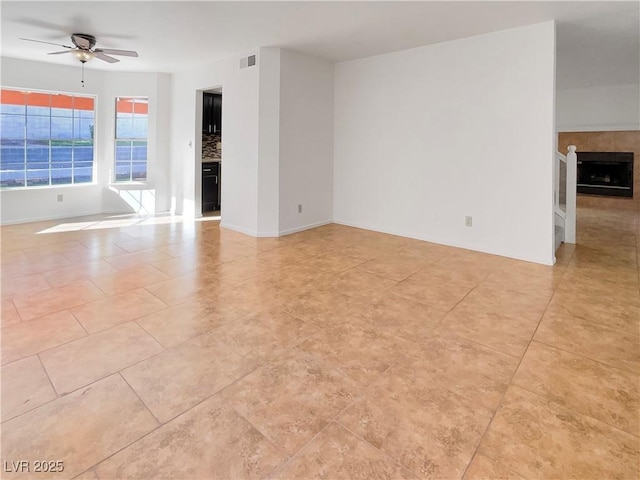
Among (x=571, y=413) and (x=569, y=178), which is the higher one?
(x=569, y=178)

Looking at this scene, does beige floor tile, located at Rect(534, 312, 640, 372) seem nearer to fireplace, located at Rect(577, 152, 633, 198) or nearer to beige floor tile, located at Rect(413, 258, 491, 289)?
beige floor tile, located at Rect(413, 258, 491, 289)

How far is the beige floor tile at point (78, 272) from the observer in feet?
11.6

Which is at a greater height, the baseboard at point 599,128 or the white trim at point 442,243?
the baseboard at point 599,128

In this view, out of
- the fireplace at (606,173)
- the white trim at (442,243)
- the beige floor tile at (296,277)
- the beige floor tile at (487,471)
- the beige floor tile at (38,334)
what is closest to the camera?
the beige floor tile at (487,471)

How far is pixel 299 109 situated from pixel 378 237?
223cm

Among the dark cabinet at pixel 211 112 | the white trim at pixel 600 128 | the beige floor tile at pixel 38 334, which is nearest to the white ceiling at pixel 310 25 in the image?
the dark cabinet at pixel 211 112

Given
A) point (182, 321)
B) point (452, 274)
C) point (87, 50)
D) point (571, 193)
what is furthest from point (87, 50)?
point (571, 193)

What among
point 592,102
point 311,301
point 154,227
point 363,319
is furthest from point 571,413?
point 592,102

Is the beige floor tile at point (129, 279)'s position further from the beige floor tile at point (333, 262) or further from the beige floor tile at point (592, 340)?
the beige floor tile at point (592, 340)

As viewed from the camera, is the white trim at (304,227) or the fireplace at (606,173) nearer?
the white trim at (304,227)

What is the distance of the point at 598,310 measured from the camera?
301cm

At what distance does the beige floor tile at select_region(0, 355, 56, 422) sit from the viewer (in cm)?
178

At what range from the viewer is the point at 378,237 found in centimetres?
551

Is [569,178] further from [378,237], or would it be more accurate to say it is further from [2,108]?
[2,108]
